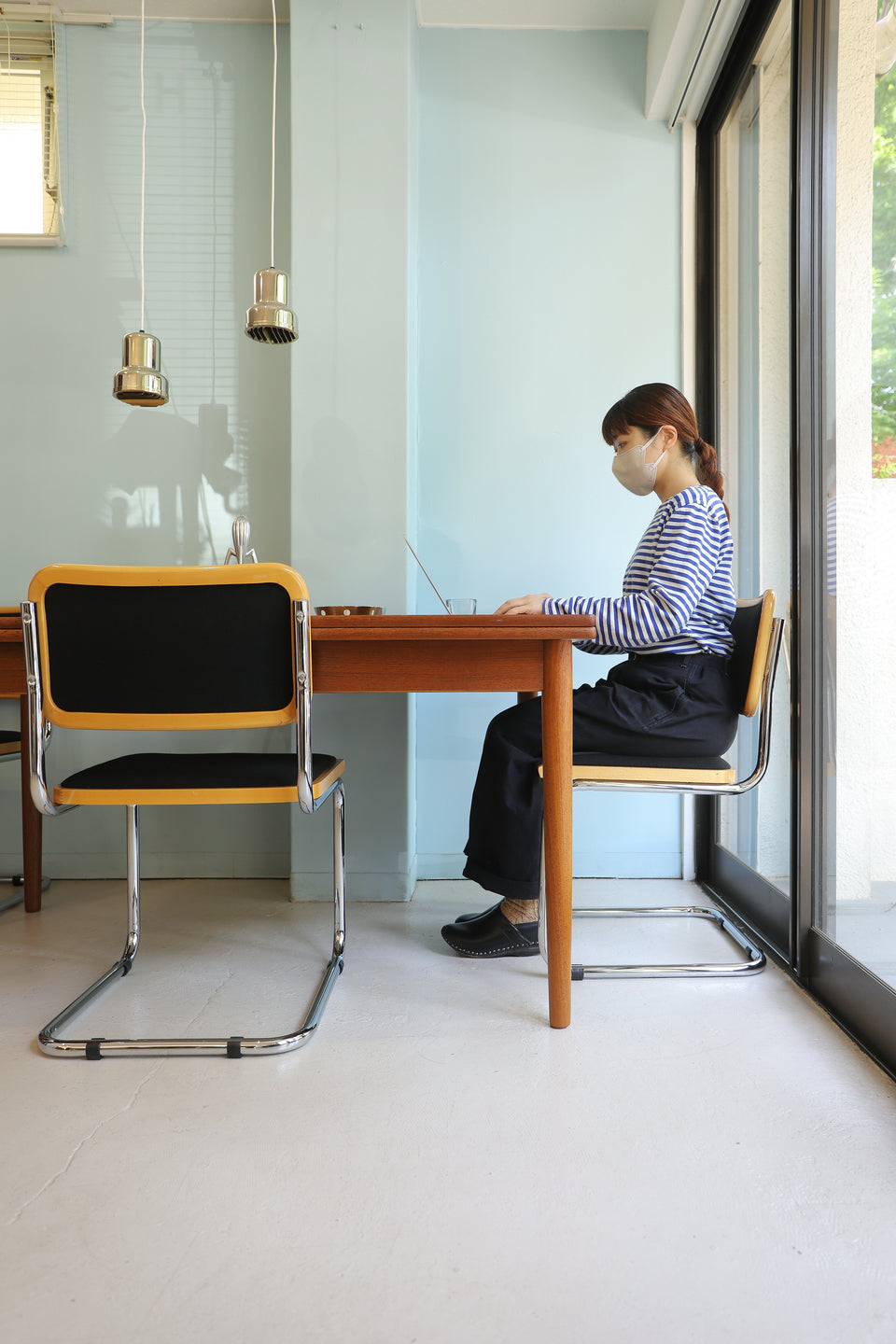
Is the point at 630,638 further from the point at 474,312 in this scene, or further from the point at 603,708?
the point at 474,312

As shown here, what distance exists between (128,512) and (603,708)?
167 cm

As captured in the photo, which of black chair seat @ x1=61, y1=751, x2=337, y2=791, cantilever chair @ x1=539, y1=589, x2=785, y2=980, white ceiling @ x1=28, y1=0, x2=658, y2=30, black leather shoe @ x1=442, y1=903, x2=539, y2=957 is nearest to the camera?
black chair seat @ x1=61, y1=751, x2=337, y2=791

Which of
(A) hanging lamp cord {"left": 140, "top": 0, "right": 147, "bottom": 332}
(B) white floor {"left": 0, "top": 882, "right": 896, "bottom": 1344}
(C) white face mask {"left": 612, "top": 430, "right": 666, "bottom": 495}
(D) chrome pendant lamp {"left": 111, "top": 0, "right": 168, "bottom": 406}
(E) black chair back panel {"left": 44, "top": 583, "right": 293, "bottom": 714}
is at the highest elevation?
(A) hanging lamp cord {"left": 140, "top": 0, "right": 147, "bottom": 332}

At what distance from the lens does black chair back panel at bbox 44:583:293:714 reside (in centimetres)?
144

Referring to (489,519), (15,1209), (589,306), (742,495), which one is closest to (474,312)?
(589,306)

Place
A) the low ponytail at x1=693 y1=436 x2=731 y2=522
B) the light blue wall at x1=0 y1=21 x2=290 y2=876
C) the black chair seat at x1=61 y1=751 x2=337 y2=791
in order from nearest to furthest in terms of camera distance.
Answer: the black chair seat at x1=61 y1=751 x2=337 y2=791
the low ponytail at x1=693 y1=436 x2=731 y2=522
the light blue wall at x1=0 y1=21 x2=290 y2=876

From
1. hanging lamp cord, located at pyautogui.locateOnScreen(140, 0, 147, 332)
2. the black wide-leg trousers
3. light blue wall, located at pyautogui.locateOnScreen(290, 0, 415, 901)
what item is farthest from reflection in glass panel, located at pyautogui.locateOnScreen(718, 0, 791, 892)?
hanging lamp cord, located at pyautogui.locateOnScreen(140, 0, 147, 332)

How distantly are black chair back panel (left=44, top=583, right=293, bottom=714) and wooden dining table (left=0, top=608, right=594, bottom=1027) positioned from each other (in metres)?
0.12

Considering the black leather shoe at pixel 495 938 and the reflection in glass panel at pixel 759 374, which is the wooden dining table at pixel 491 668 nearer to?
the black leather shoe at pixel 495 938

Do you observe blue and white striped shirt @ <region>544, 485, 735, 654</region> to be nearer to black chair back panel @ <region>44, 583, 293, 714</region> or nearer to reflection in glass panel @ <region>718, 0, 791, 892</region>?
reflection in glass panel @ <region>718, 0, 791, 892</region>

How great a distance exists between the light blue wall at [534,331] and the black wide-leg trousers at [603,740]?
79 centimetres

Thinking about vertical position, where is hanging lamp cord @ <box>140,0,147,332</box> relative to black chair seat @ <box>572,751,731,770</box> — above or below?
above

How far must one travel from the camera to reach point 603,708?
6.01 feet

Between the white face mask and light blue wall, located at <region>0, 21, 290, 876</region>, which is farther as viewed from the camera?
light blue wall, located at <region>0, 21, 290, 876</region>
